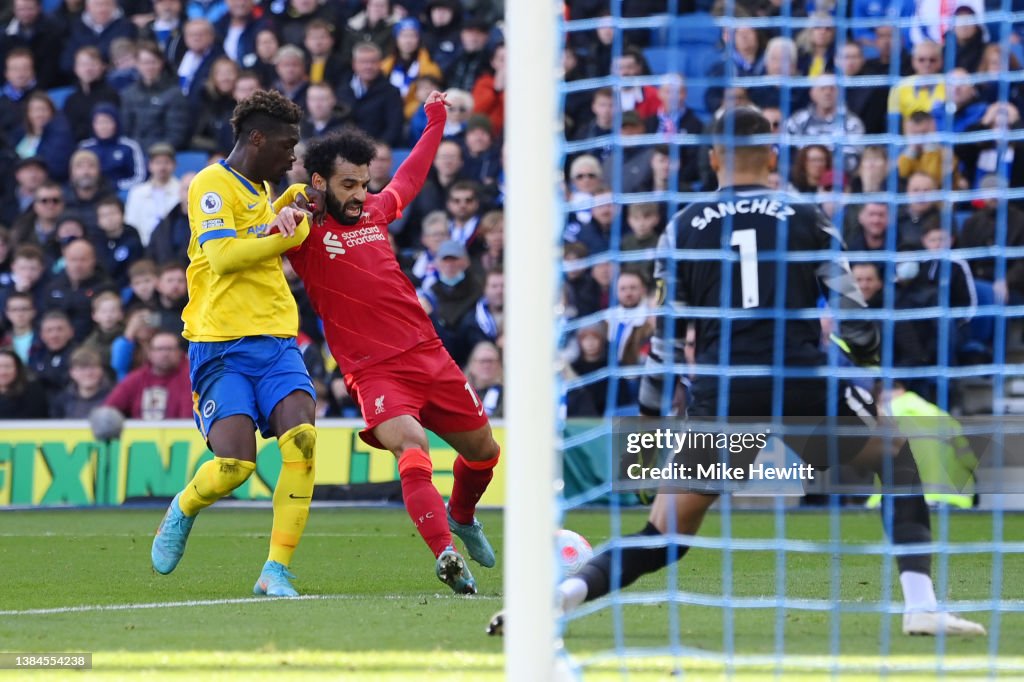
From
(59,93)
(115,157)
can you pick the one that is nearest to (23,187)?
(115,157)

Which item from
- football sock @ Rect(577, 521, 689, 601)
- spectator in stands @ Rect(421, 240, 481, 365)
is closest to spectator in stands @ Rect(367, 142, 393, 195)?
spectator in stands @ Rect(421, 240, 481, 365)

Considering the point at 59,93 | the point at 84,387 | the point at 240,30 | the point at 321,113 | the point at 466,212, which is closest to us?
the point at 84,387

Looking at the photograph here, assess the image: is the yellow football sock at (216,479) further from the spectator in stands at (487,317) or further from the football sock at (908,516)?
the spectator in stands at (487,317)

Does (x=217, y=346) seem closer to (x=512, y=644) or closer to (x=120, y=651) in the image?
(x=120, y=651)

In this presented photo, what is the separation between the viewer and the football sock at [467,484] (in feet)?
25.5

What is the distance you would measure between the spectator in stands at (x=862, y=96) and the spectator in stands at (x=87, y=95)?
7.31 metres

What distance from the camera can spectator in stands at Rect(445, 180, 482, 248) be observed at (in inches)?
567

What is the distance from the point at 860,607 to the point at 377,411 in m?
2.28

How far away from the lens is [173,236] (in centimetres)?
1514

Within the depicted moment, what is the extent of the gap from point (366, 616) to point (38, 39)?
12.6m

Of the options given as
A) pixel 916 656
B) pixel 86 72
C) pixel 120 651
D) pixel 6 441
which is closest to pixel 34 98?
pixel 86 72

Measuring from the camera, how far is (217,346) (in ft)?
24.2

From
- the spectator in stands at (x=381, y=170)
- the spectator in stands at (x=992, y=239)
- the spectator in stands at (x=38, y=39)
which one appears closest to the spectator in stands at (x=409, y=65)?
the spectator in stands at (x=381, y=170)

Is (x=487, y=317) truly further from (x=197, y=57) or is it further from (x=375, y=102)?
(x=197, y=57)
